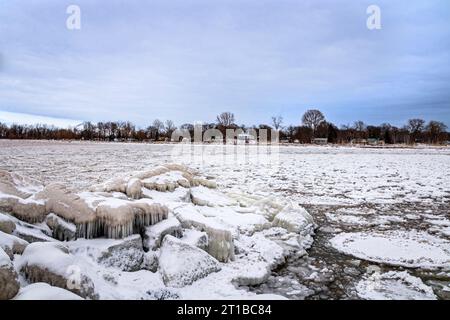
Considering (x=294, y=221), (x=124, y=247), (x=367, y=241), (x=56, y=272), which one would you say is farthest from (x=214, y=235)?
(x=367, y=241)

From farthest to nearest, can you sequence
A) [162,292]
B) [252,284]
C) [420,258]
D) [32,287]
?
[420,258], [252,284], [162,292], [32,287]

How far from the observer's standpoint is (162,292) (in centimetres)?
448

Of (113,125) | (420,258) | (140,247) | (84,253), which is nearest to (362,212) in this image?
(420,258)

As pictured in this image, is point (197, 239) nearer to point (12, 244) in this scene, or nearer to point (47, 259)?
point (47, 259)

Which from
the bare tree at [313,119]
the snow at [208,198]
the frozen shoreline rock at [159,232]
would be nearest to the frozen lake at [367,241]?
the frozen shoreline rock at [159,232]

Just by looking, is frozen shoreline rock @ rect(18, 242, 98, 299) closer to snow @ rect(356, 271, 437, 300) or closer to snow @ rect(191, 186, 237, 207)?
snow @ rect(356, 271, 437, 300)

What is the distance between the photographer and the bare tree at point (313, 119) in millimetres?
101688

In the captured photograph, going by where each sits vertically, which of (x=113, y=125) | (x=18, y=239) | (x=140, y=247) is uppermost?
(x=113, y=125)

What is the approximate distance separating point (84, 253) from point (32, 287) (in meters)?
1.45

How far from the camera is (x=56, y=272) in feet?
12.9
